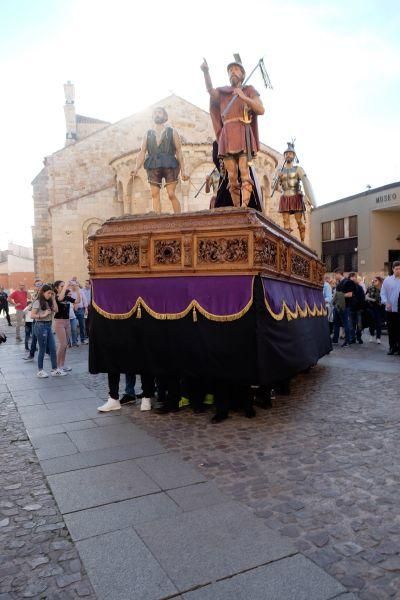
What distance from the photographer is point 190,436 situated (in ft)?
16.0

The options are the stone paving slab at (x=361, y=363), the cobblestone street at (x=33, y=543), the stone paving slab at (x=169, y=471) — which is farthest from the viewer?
the stone paving slab at (x=361, y=363)

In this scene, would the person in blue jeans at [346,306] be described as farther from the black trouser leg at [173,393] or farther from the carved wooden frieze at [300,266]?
the black trouser leg at [173,393]

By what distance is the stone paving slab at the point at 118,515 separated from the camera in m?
2.93

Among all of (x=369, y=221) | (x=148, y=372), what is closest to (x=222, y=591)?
(x=148, y=372)

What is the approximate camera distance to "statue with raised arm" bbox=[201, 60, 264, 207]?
634 cm

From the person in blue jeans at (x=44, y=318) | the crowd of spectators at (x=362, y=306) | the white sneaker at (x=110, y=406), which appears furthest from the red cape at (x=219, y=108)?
the crowd of spectators at (x=362, y=306)

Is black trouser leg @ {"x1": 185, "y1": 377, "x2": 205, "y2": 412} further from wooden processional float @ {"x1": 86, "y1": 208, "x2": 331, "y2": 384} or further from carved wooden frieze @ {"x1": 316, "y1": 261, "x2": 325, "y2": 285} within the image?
carved wooden frieze @ {"x1": 316, "y1": 261, "x2": 325, "y2": 285}

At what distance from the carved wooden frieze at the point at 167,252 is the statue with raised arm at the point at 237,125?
4.27 ft

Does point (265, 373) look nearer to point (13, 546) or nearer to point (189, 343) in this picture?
point (189, 343)

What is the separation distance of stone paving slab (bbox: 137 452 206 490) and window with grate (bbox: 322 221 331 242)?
36817 millimetres

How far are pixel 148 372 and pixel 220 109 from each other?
12.7 ft

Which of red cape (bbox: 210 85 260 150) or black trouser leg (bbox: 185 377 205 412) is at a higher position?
red cape (bbox: 210 85 260 150)

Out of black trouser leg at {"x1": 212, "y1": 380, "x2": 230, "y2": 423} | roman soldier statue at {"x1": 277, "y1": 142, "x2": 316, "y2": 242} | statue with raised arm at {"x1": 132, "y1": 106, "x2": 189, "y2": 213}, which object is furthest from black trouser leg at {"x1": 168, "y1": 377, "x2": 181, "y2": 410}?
roman soldier statue at {"x1": 277, "y1": 142, "x2": 316, "y2": 242}

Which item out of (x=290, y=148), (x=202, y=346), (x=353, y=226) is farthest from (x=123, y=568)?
(x=353, y=226)
